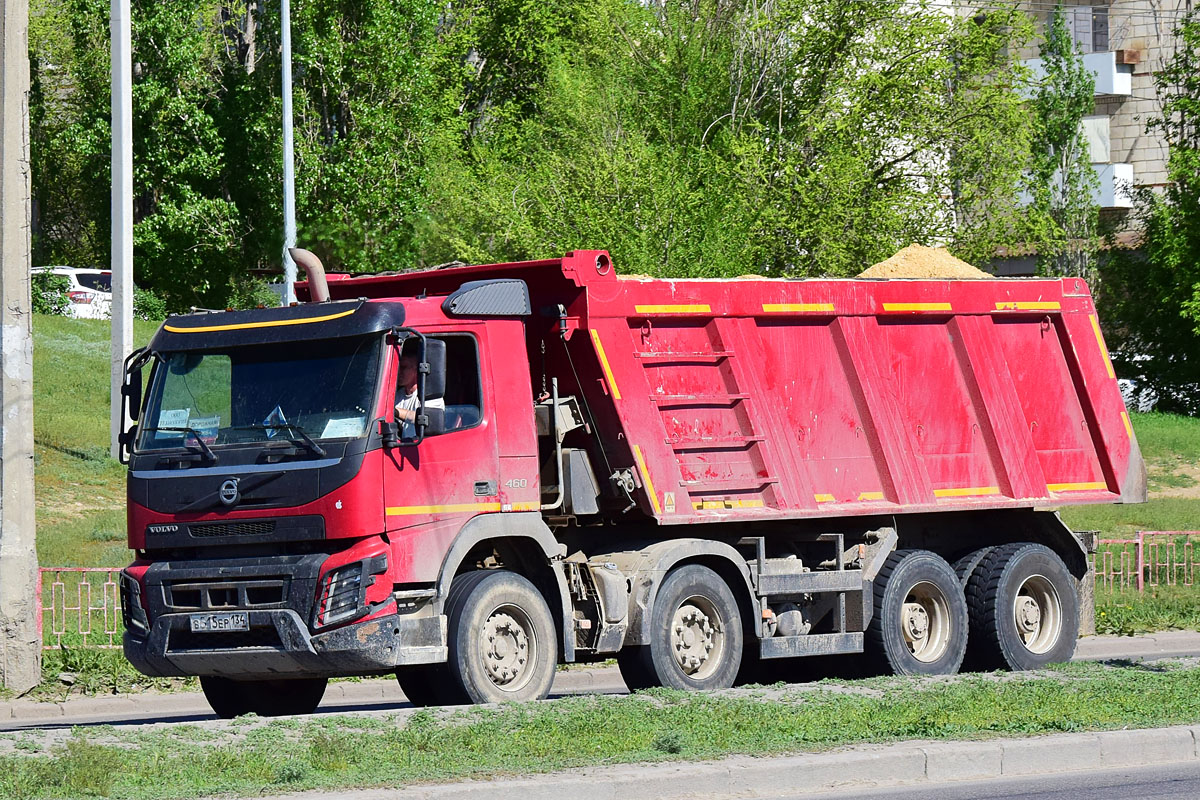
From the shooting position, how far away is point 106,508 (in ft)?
86.1

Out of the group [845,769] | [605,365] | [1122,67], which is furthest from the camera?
[1122,67]

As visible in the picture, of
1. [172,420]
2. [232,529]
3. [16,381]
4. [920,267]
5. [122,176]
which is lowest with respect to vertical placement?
[232,529]

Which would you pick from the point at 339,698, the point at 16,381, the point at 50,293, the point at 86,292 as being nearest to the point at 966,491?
the point at 339,698

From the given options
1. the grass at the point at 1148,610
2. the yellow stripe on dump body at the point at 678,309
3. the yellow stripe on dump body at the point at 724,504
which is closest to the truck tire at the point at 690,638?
the yellow stripe on dump body at the point at 724,504

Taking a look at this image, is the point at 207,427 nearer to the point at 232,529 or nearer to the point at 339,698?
the point at 232,529

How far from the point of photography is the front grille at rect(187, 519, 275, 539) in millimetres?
11242

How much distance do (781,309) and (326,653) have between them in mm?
4938

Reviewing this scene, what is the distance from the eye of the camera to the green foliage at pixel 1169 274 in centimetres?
4425

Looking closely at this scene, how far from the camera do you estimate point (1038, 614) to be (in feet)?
51.9

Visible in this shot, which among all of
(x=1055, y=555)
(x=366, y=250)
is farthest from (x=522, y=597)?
(x=366, y=250)

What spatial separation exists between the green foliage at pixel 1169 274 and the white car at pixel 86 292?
26.5m

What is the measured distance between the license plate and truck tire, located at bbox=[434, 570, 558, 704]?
1.35 m

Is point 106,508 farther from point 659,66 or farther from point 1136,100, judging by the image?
point 1136,100

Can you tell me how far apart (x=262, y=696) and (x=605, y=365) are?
3610mm
